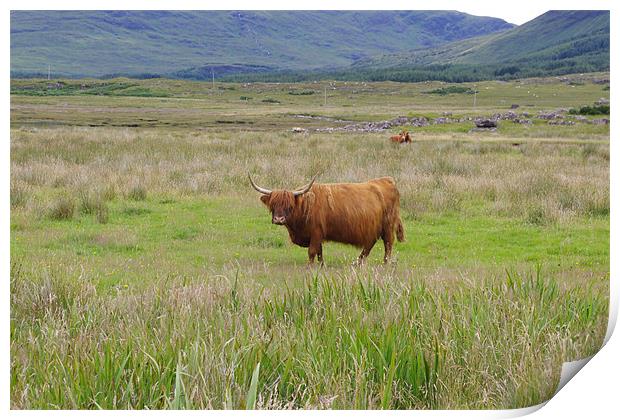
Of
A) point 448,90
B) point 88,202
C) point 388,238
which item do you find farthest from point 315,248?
point 448,90

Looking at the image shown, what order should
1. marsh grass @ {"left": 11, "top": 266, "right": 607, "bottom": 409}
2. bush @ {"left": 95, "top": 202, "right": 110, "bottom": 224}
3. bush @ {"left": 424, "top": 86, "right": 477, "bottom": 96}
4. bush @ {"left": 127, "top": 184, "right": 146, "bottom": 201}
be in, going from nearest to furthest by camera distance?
marsh grass @ {"left": 11, "top": 266, "right": 607, "bottom": 409}, bush @ {"left": 95, "top": 202, "right": 110, "bottom": 224}, bush @ {"left": 127, "top": 184, "right": 146, "bottom": 201}, bush @ {"left": 424, "top": 86, "right": 477, "bottom": 96}

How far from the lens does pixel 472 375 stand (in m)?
4.34

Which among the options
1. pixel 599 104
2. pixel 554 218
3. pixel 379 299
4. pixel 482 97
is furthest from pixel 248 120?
pixel 379 299

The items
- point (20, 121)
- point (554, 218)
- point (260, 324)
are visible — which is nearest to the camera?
point (260, 324)

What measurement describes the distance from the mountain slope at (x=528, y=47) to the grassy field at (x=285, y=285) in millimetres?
96902

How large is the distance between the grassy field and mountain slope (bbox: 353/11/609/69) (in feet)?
318

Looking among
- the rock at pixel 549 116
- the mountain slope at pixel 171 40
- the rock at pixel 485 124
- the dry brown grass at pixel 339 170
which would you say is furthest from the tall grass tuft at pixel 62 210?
the rock at pixel 549 116

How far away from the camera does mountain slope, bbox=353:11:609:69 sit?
11862 centimetres

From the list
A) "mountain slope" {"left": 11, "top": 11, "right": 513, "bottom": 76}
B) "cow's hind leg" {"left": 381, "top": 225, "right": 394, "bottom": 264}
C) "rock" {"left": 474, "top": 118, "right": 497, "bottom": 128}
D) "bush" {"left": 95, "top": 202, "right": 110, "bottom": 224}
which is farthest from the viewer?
"rock" {"left": 474, "top": 118, "right": 497, "bottom": 128}

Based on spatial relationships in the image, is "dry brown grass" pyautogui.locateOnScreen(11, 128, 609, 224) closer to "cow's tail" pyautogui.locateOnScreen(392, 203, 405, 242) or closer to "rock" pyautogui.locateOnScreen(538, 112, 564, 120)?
"cow's tail" pyautogui.locateOnScreen(392, 203, 405, 242)

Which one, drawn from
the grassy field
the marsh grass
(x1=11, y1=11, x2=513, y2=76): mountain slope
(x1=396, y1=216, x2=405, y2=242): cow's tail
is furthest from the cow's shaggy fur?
(x1=11, y1=11, x2=513, y2=76): mountain slope

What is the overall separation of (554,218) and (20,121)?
30.9 meters

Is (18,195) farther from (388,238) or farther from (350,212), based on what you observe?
(388,238)

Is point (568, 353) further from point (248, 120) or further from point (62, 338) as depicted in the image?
point (248, 120)
